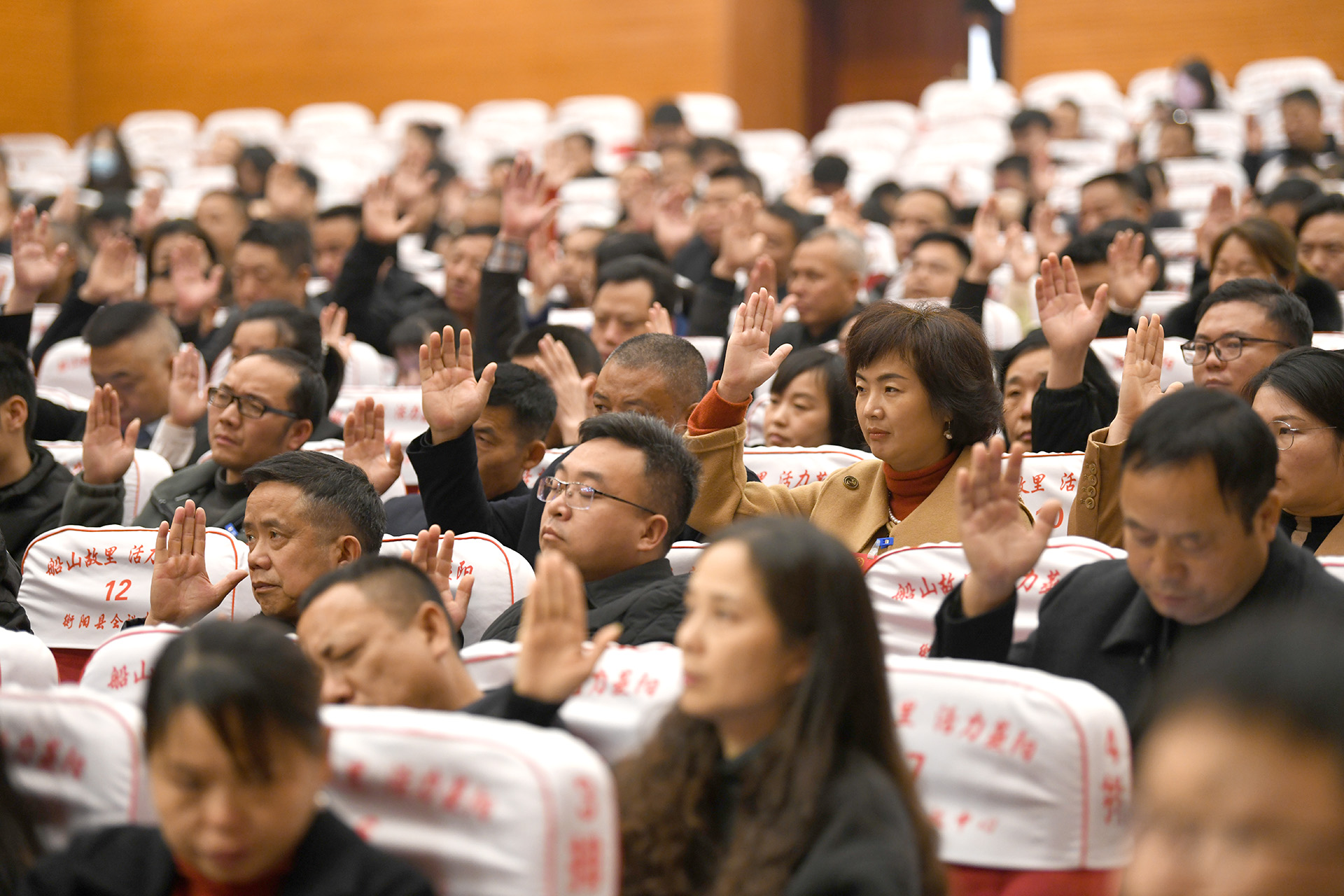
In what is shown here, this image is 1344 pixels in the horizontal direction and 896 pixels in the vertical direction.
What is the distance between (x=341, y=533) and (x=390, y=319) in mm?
2721

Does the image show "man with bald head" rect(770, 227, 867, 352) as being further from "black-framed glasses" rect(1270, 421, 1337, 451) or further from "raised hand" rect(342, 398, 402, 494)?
"black-framed glasses" rect(1270, 421, 1337, 451)

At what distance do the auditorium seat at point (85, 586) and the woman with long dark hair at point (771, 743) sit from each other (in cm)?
137

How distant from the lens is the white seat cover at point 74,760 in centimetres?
Answer: 159

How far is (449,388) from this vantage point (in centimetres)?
278

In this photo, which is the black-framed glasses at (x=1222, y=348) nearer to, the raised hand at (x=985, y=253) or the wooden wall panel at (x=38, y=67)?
the raised hand at (x=985, y=253)

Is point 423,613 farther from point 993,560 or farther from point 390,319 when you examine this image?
point 390,319

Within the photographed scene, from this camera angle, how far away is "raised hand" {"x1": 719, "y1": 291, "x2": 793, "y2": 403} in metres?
2.66

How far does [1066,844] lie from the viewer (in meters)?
1.49

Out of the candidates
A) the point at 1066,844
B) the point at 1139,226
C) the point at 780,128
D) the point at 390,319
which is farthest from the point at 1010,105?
the point at 1066,844

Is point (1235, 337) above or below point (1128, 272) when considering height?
below

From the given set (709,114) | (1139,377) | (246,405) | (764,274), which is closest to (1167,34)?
(709,114)

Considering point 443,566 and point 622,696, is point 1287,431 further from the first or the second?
point 443,566

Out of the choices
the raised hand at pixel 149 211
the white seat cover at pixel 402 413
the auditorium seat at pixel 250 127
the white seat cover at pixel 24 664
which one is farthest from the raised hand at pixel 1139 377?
the auditorium seat at pixel 250 127

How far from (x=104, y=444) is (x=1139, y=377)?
2.24m
